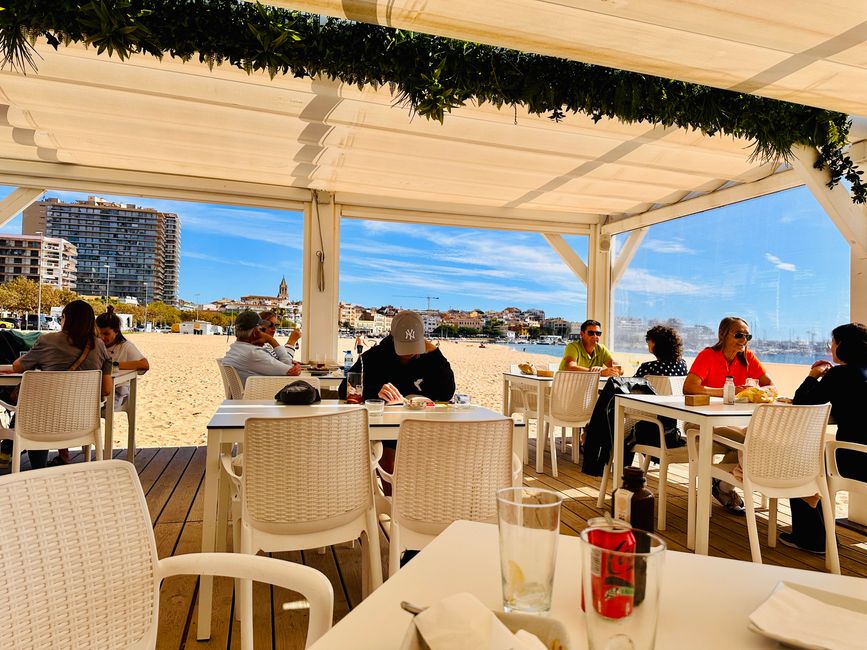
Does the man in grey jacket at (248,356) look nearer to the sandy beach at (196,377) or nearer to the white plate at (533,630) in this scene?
the sandy beach at (196,377)

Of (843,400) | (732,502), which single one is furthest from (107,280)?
(843,400)

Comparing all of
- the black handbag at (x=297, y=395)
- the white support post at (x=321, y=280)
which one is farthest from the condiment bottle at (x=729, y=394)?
the white support post at (x=321, y=280)

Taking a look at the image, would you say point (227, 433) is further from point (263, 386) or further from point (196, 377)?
point (196, 377)

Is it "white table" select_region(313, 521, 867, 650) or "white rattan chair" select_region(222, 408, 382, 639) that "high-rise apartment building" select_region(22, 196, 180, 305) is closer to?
"white rattan chair" select_region(222, 408, 382, 639)

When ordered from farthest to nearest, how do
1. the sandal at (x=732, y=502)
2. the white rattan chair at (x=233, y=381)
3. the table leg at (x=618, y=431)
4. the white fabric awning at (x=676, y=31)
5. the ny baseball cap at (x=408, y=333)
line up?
the white rattan chair at (x=233, y=381)
the sandal at (x=732, y=502)
the table leg at (x=618, y=431)
the ny baseball cap at (x=408, y=333)
the white fabric awning at (x=676, y=31)

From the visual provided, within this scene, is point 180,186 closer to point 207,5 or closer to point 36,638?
point 207,5

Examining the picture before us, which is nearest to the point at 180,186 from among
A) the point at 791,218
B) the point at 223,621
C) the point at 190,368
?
the point at 190,368

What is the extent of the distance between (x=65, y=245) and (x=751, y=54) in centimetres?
685

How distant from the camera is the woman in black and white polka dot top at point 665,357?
473 centimetres

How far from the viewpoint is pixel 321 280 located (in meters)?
6.88

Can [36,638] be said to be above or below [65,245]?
below

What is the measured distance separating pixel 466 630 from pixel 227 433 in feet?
Answer: 6.44

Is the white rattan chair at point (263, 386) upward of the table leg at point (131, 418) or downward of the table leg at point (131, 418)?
upward

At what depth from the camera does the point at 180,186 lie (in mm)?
6371
